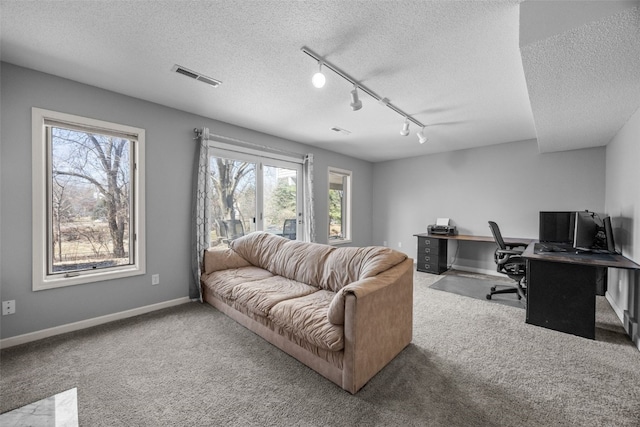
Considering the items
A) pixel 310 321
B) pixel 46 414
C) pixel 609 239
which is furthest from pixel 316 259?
pixel 609 239

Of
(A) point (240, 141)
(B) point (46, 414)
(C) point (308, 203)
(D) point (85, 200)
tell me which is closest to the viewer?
(B) point (46, 414)

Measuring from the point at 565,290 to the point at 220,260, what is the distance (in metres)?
3.94

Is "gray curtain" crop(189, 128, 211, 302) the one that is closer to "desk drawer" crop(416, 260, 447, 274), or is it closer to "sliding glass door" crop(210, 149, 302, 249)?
"sliding glass door" crop(210, 149, 302, 249)

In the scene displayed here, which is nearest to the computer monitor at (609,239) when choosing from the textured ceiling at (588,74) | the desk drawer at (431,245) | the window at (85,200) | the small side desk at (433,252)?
the textured ceiling at (588,74)

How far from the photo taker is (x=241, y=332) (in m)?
2.59

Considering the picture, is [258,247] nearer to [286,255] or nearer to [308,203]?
[286,255]

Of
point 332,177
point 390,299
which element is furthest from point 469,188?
point 390,299

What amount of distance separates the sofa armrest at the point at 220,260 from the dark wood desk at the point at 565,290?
11.3ft

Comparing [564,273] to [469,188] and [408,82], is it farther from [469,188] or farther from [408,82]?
[469,188]

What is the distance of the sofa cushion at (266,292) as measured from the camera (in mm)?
2352

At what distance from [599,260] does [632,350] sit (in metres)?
0.78

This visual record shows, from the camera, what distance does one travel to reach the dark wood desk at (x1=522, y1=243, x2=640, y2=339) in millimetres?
2510

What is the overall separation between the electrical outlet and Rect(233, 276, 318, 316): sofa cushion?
188cm

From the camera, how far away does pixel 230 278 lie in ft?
10.1
